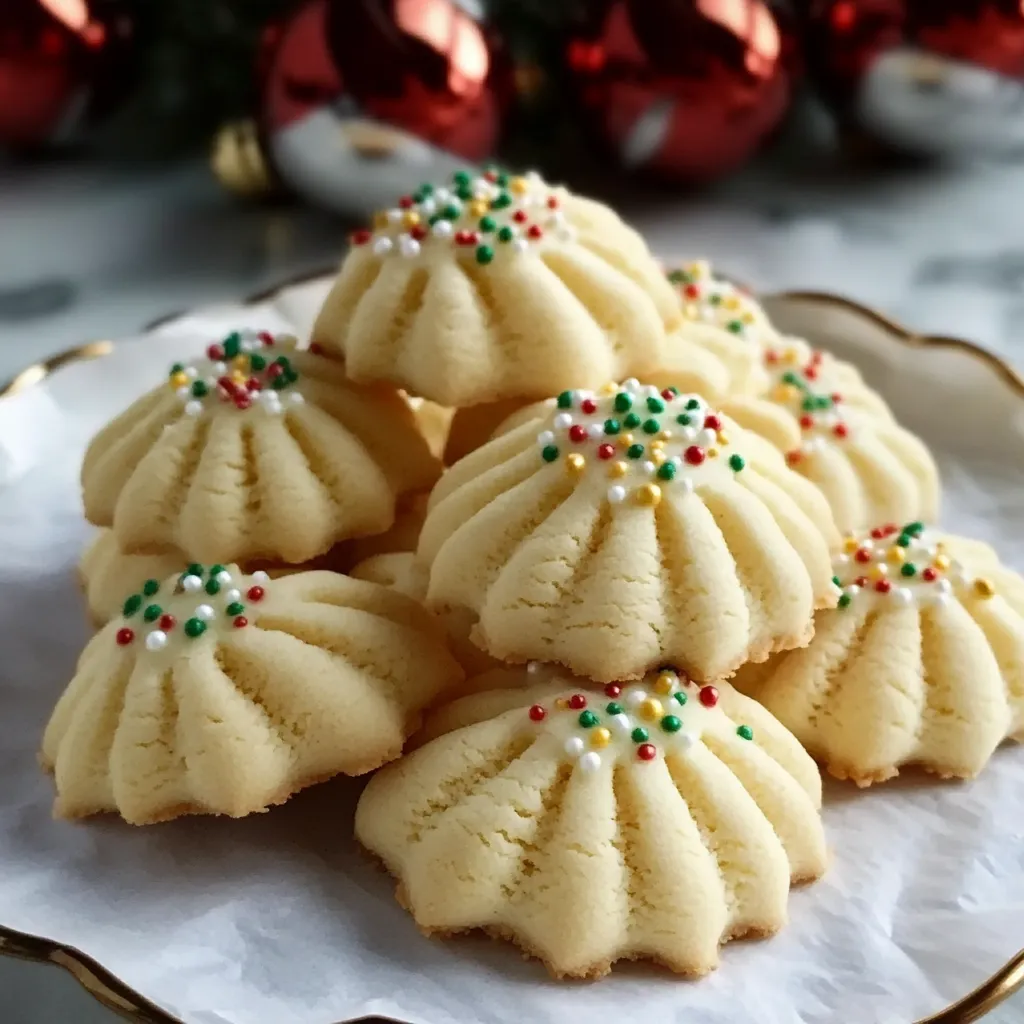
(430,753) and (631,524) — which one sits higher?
(631,524)

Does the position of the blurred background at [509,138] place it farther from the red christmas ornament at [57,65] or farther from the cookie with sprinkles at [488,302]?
the cookie with sprinkles at [488,302]

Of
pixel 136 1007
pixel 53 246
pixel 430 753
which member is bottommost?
pixel 53 246

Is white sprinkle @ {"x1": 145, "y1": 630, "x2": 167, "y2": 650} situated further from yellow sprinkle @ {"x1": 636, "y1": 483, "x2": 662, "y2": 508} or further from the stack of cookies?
yellow sprinkle @ {"x1": 636, "y1": 483, "x2": 662, "y2": 508}

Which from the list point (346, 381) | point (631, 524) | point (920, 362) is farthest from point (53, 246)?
point (631, 524)

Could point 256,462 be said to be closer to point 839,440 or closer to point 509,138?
point 839,440

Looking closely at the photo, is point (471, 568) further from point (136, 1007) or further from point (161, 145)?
point (161, 145)

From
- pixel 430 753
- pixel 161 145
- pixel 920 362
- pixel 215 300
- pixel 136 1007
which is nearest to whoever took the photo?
pixel 136 1007

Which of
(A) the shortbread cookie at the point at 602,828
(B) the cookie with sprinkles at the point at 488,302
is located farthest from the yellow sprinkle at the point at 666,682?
(B) the cookie with sprinkles at the point at 488,302
